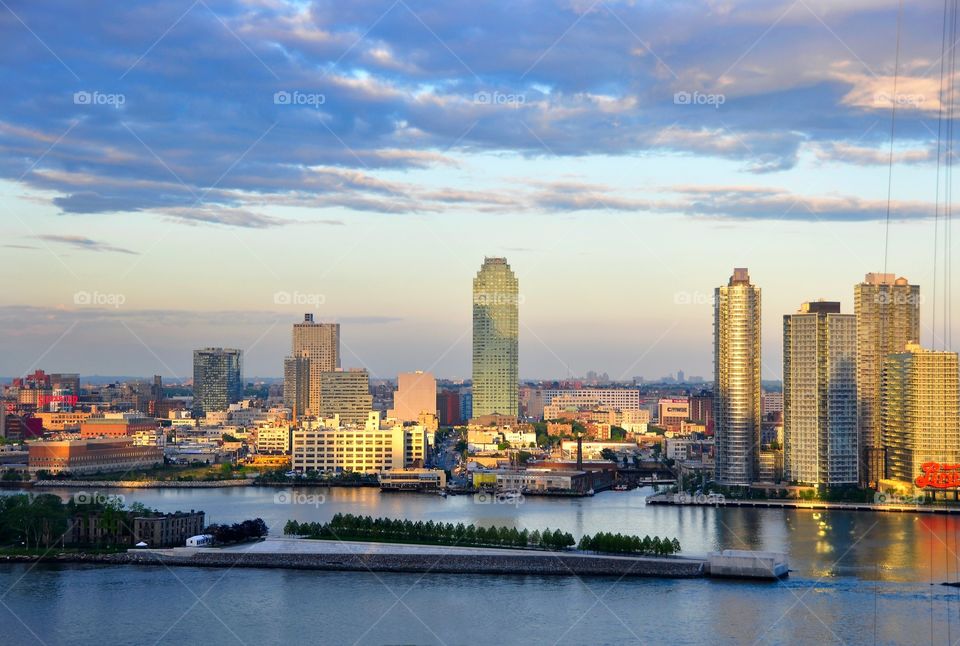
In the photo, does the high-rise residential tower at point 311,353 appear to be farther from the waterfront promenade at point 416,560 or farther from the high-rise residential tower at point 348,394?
the waterfront promenade at point 416,560

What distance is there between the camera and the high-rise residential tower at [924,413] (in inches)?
777

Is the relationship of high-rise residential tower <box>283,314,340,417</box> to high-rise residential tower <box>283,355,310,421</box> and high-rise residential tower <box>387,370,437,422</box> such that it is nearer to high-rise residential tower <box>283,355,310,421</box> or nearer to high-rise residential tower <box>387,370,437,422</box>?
high-rise residential tower <box>283,355,310,421</box>

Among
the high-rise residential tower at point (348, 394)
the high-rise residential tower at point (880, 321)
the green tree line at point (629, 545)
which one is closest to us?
the green tree line at point (629, 545)

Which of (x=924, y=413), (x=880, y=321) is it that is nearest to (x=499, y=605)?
(x=924, y=413)

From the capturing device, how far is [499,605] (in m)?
10.3

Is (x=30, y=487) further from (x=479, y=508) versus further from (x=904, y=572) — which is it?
(x=904, y=572)

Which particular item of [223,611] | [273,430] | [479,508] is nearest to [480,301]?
[273,430]

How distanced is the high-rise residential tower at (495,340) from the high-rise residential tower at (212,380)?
27.8 ft

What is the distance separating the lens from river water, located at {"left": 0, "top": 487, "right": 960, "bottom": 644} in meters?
9.23

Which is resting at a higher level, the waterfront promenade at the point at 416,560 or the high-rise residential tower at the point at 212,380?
the high-rise residential tower at the point at 212,380

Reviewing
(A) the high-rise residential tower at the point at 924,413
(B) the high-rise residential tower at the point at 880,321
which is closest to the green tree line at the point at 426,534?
(A) the high-rise residential tower at the point at 924,413

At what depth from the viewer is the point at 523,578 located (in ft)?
37.8

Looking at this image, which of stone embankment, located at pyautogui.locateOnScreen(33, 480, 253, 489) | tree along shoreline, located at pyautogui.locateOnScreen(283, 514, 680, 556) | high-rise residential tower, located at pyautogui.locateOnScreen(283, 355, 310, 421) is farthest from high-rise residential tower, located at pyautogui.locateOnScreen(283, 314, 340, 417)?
tree along shoreline, located at pyautogui.locateOnScreen(283, 514, 680, 556)

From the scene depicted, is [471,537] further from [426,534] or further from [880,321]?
[880,321]
